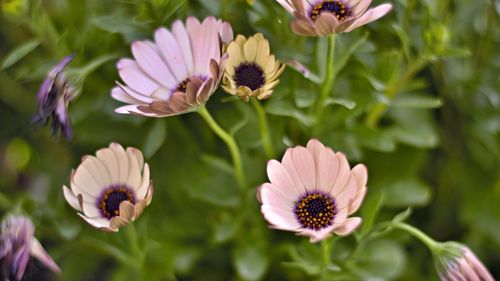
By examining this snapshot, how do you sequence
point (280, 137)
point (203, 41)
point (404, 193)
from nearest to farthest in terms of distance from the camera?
point (203, 41), point (280, 137), point (404, 193)

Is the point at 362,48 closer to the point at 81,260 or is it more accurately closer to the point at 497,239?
the point at 497,239

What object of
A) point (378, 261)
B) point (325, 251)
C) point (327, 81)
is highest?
point (327, 81)

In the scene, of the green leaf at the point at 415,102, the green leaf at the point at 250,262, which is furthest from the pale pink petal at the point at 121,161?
the green leaf at the point at 415,102

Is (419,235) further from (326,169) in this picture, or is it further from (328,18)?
(328,18)

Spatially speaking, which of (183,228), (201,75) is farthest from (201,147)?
(201,75)

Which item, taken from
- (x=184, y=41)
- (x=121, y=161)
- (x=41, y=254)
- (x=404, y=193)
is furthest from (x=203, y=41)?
(x=404, y=193)

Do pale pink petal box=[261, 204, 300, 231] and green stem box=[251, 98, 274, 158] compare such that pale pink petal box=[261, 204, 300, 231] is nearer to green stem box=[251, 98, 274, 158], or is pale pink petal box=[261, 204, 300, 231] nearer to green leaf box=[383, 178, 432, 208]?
green stem box=[251, 98, 274, 158]
